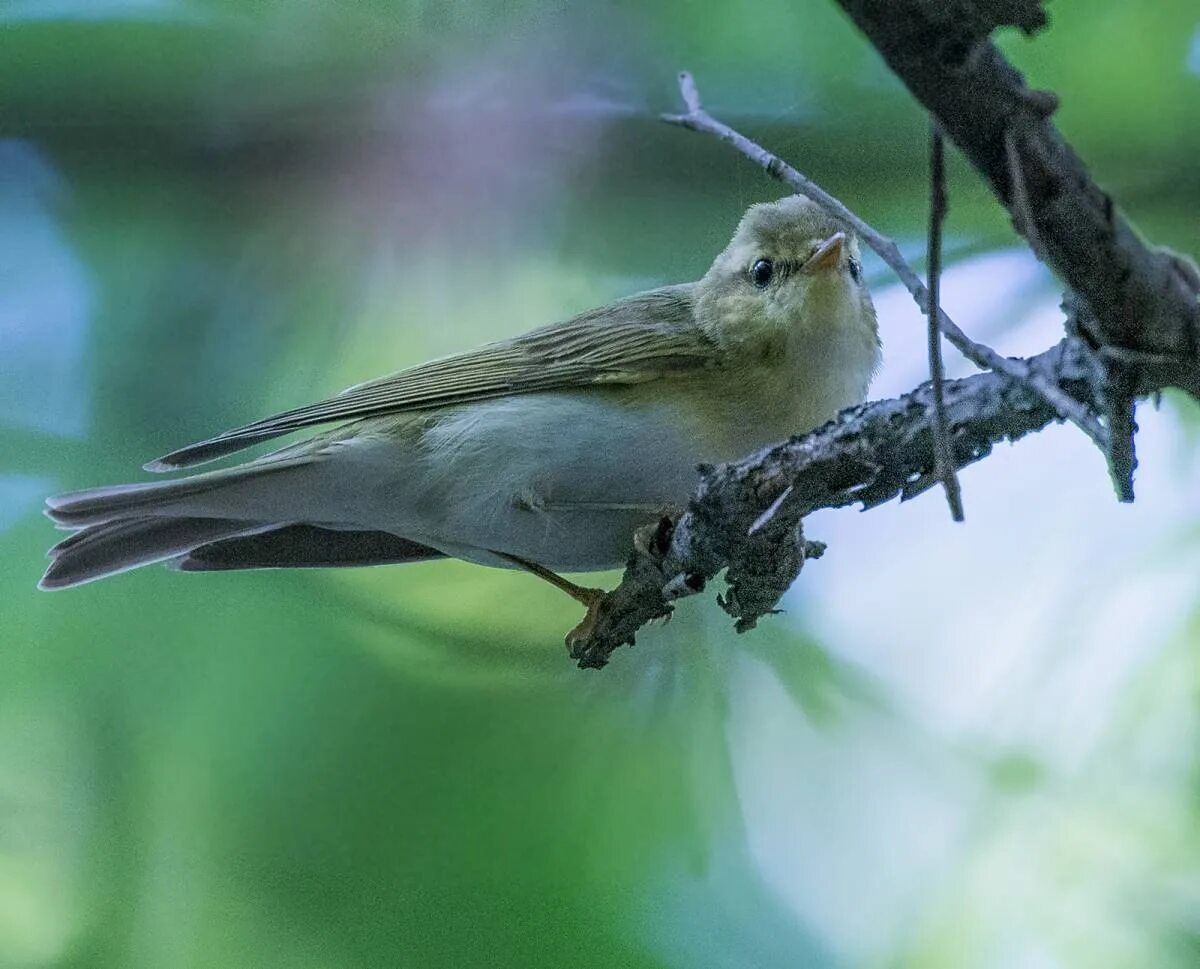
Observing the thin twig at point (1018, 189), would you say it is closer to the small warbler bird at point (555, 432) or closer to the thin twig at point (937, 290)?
the thin twig at point (937, 290)

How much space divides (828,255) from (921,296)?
1.89 feet

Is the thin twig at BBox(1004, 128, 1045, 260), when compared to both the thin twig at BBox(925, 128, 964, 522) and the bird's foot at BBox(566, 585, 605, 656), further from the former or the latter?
the bird's foot at BBox(566, 585, 605, 656)

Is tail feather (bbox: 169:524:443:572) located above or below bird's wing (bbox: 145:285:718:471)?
below

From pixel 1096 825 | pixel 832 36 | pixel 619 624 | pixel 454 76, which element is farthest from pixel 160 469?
pixel 1096 825

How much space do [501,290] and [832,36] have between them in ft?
2.30

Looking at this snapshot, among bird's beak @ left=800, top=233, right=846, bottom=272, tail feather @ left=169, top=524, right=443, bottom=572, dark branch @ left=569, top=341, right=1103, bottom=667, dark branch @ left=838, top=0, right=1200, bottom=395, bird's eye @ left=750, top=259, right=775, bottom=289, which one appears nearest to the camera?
dark branch @ left=838, top=0, right=1200, bottom=395

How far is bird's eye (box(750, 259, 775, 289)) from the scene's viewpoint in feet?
5.03

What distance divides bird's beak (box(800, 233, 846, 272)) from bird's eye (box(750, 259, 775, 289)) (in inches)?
2.5

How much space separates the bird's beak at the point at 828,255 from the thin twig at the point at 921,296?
33cm

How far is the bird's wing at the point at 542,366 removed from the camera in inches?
60.4

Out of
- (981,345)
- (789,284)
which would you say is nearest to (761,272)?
(789,284)

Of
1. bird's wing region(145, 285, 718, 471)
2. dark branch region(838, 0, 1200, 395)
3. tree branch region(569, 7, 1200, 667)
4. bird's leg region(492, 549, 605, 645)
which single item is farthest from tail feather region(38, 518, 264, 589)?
dark branch region(838, 0, 1200, 395)

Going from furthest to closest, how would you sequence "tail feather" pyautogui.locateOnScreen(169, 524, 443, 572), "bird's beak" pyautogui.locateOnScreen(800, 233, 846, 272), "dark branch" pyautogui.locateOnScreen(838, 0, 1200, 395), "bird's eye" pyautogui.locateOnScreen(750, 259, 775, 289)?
"tail feather" pyautogui.locateOnScreen(169, 524, 443, 572), "bird's eye" pyautogui.locateOnScreen(750, 259, 775, 289), "bird's beak" pyautogui.locateOnScreen(800, 233, 846, 272), "dark branch" pyautogui.locateOnScreen(838, 0, 1200, 395)

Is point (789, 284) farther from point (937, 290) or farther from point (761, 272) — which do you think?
point (937, 290)
